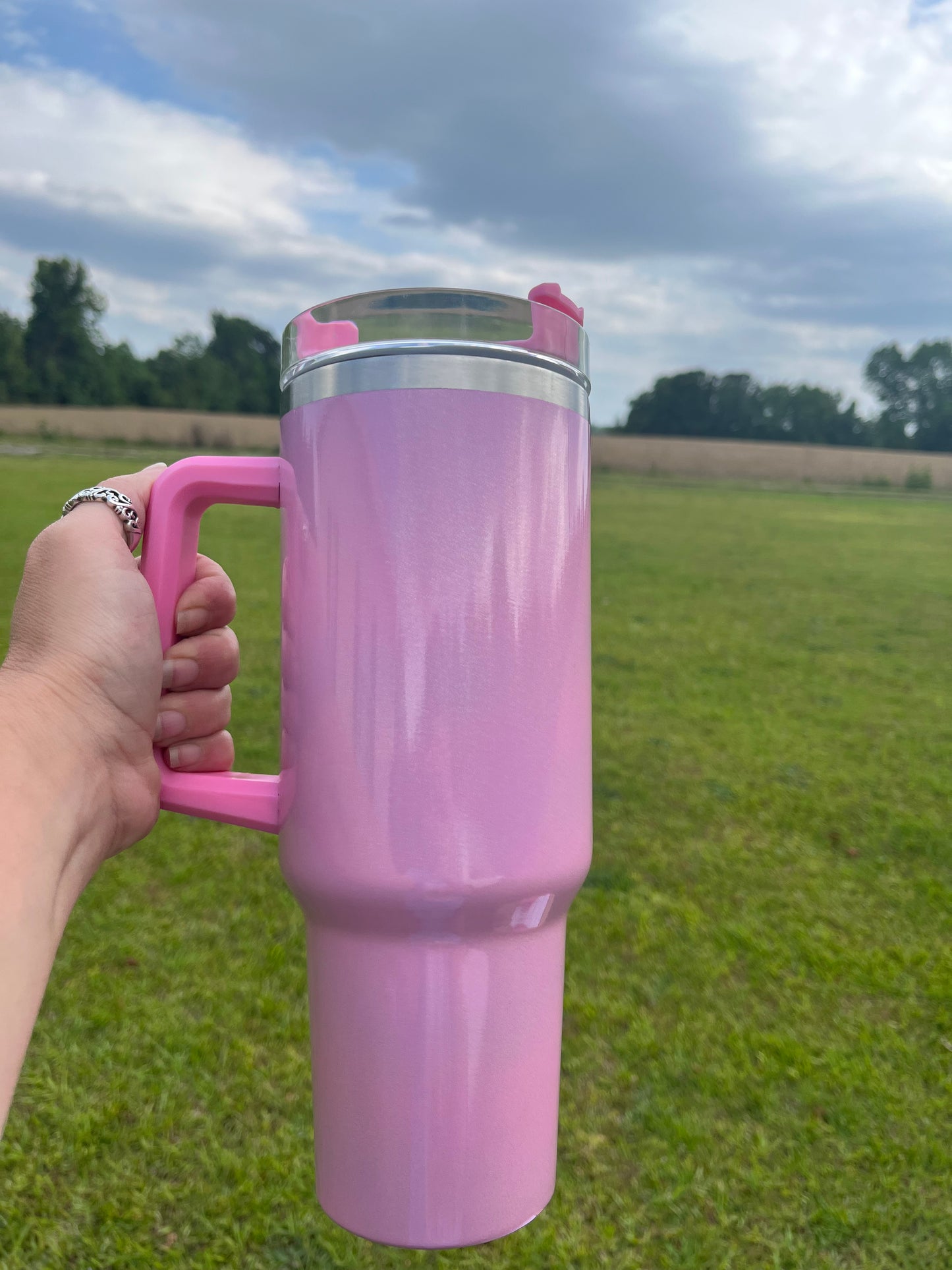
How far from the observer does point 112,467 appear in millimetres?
18406

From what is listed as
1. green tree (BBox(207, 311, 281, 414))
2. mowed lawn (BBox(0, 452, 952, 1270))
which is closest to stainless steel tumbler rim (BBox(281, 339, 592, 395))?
mowed lawn (BBox(0, 452, 952, 1270))

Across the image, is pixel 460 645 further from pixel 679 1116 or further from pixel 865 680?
pixel 865 680

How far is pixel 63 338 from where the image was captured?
38.5 meters

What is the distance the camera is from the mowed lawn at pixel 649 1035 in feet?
7.17

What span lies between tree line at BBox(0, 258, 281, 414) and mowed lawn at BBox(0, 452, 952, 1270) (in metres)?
28.6

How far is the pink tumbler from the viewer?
0.79 metres

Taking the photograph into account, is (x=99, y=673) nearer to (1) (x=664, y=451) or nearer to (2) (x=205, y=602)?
(2) (x=205, y=602)

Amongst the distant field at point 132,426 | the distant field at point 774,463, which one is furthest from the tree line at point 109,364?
the distant field at point 774,463

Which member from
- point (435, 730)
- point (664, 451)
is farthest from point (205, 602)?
point (664, 451)

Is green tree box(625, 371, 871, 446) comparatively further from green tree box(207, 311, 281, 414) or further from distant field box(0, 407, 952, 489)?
green tree box(207, 311, 281, 414)

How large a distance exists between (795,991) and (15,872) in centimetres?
287

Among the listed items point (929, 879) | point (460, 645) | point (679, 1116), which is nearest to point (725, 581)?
point (929, 879)

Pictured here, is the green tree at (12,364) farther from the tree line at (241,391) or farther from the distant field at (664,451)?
the distant field at (664,451)

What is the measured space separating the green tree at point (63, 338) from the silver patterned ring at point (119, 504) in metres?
37.3
